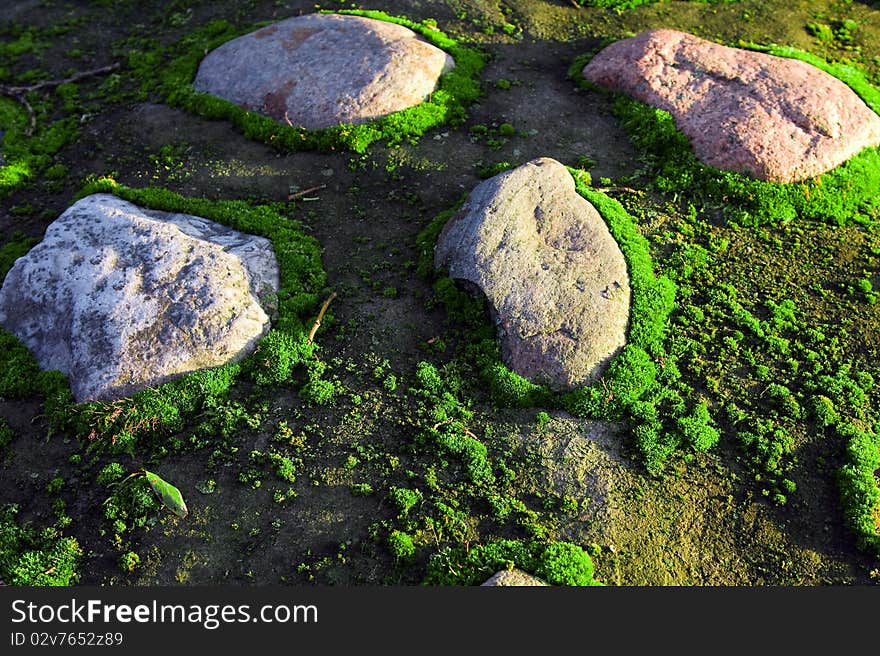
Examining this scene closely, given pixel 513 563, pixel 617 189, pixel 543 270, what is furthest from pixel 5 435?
pixel 617 189

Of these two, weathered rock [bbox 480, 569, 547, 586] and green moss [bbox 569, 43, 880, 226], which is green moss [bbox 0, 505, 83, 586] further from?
green moss [bbox 569, 43, 880, 226]

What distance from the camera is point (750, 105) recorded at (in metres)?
10.8

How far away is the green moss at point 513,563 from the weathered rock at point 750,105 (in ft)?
20.3

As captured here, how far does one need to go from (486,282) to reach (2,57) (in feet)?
37.5

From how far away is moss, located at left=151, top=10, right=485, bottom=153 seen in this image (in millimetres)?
11539

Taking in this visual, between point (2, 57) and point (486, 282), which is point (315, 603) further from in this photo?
point (2, 57)

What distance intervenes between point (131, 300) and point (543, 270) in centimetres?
472

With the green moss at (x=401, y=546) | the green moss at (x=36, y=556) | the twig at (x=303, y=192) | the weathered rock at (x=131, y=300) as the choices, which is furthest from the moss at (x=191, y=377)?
the green moss at (x=401, y=546)

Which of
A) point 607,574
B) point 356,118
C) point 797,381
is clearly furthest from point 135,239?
point 797,381

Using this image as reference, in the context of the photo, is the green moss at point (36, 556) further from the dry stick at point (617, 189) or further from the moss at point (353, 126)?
the dry stick at point (617, 189)

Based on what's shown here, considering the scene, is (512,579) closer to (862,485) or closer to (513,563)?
(513,563)

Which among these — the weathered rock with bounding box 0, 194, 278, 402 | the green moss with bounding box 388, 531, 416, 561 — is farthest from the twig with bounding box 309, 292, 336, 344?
the green moss with bounding box 388, 531, 416, 561

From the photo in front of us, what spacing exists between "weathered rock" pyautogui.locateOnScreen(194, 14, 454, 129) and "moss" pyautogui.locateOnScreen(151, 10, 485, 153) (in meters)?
0.16

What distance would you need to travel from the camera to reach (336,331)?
9156 millimetres
